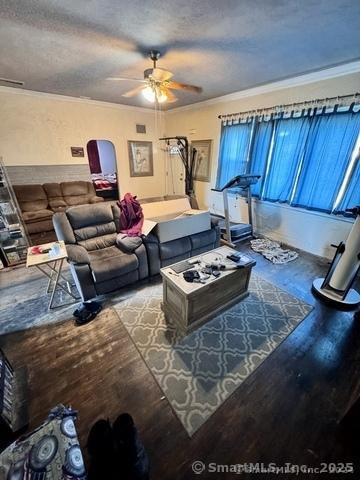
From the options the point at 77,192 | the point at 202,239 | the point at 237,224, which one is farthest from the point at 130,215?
the point at 77,192

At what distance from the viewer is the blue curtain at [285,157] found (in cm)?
319

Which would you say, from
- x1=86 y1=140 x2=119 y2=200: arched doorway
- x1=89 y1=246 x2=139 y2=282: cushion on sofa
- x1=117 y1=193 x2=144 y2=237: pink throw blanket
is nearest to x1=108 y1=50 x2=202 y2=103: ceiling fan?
x1=117 y1=193 x2=144 y2=237: pink throw blanket

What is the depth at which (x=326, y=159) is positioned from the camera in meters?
2.96

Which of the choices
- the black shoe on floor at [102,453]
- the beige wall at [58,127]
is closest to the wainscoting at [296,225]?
the beige wall at [58,127]

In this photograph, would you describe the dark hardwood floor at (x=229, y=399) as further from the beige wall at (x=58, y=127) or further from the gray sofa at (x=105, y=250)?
the beige wall at (x=58, y=127)

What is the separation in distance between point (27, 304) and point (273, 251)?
3.62m

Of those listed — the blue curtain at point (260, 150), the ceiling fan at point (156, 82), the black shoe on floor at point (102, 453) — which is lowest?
the black shoe on floor at point (102, 453)

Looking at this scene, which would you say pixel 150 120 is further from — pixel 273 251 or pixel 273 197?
pixel 273 251

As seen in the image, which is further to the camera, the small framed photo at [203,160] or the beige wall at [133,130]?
the small framed photo at [203,160]

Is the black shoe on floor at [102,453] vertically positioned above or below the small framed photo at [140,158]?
below

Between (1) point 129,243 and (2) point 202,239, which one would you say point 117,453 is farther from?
(2) point 202,239

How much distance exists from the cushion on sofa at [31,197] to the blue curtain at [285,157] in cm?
458

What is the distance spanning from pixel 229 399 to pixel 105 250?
6.80 feet

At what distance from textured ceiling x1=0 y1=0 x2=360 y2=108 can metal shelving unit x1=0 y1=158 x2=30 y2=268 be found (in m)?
1.65
